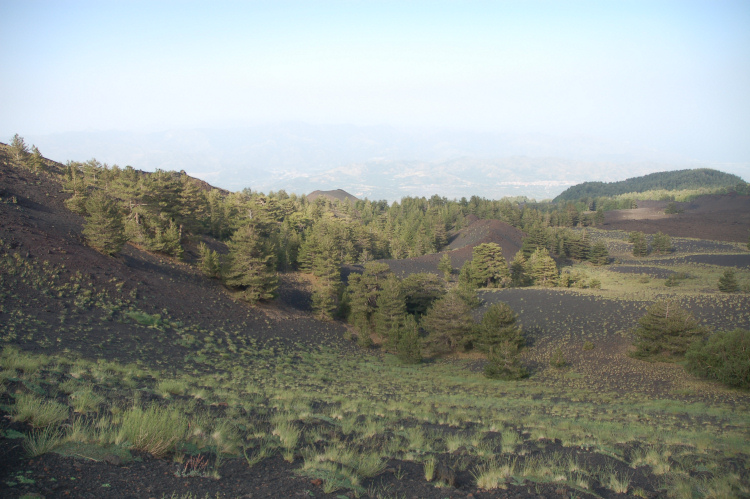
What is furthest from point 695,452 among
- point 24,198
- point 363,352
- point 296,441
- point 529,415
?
point 24,198

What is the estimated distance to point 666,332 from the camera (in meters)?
23.6

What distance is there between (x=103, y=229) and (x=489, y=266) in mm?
43868

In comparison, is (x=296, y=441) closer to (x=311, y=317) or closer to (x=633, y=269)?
(x=311, y=317)

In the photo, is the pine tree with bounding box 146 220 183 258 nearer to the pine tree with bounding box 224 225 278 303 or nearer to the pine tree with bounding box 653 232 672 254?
the pine tree with bounding box 224 225 278 303

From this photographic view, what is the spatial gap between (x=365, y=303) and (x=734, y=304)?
30647 millimetres

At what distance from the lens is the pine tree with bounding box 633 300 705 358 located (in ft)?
75.9

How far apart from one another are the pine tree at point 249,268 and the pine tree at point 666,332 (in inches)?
1075

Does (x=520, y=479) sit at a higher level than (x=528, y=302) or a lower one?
higher

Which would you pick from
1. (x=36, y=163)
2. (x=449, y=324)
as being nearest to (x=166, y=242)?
(x=36, y=163)

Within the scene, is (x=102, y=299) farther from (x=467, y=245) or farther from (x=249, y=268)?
(x=467, y=245)

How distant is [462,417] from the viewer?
12.6 metres

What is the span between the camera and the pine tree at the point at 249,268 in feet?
107

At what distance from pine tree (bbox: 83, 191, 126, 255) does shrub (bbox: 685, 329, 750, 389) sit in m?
35.7

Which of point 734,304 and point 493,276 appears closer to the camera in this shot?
point 734,304
